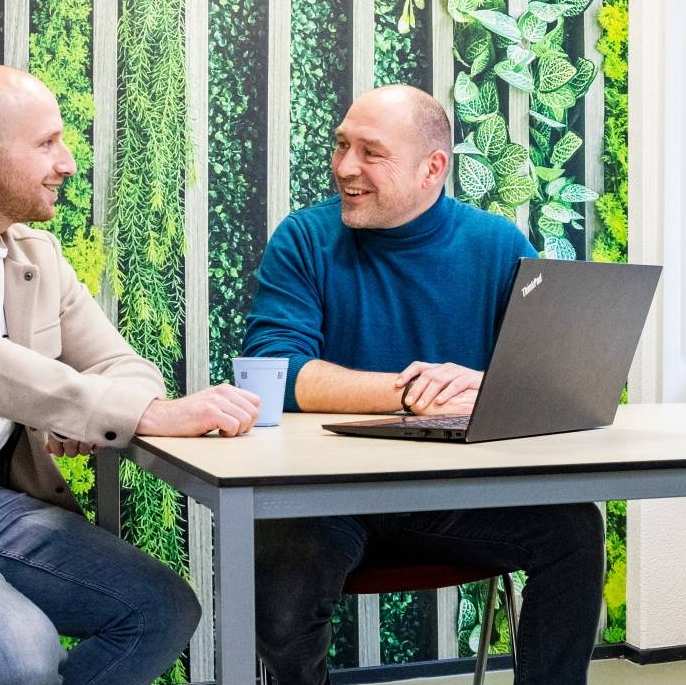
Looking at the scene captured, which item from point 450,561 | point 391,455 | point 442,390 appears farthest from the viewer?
point 450,561

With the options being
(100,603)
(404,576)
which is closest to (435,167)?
(404,576)

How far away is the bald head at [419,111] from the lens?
2.31 m

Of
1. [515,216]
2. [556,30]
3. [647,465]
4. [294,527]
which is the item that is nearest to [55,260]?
[294,527]

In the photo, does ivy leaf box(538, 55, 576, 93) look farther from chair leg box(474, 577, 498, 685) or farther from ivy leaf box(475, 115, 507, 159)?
chair leg box(474, 577, 498, 685)

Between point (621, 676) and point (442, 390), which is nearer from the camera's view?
point (442, 390)

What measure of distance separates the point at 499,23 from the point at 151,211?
1.07 metres

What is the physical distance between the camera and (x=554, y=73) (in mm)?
2992

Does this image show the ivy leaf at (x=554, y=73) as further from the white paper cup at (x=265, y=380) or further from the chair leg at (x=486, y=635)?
the white paper cup at (x=265, y=380)

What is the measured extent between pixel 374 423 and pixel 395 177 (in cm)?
88

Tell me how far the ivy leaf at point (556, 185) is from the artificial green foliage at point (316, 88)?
0.61 meters

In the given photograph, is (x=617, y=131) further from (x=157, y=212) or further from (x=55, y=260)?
(x=55, y=260)

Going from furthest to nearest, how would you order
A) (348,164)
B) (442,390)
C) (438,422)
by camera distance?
1. (348,164)
2. (442,390)
3. (438,422)

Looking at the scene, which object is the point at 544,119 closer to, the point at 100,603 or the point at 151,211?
the point at 151,211

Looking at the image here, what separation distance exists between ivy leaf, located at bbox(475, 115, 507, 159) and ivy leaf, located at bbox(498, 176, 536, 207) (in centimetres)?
8
